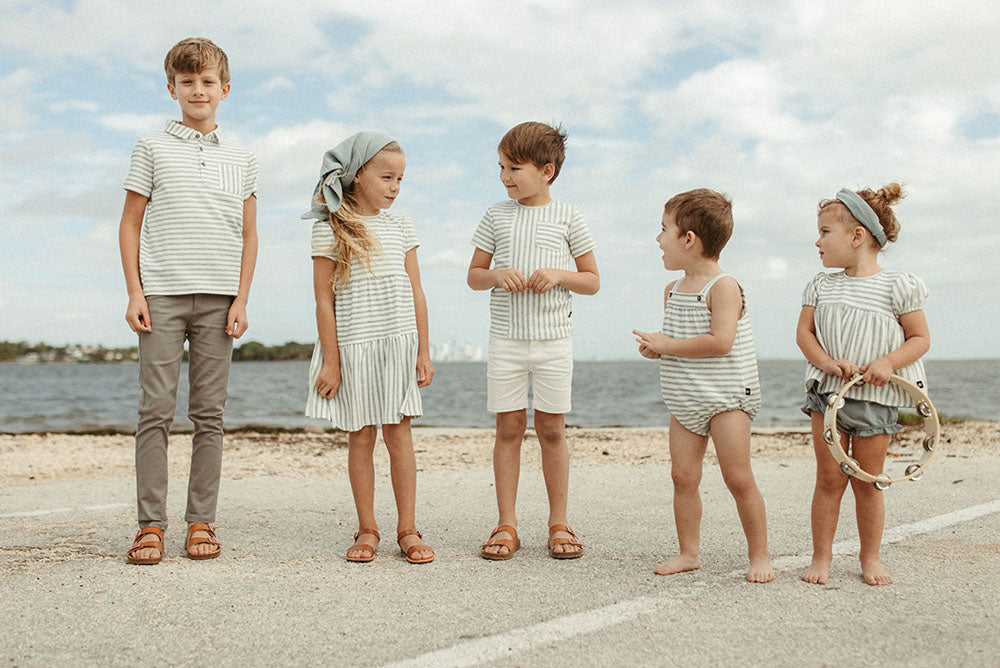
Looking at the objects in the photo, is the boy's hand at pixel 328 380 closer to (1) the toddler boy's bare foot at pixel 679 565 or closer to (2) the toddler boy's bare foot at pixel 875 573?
(1) the toddler boy's bare foot at pixel 679 565

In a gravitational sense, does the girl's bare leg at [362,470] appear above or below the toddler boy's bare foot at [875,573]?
above

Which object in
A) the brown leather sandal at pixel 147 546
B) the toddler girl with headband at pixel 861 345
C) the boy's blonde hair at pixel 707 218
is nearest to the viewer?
the toddler girl with headband at pixel 861 345

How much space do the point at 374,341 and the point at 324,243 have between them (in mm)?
582

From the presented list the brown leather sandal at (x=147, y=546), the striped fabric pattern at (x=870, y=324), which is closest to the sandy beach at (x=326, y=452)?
the brown leather sandal at (x=147, y=546)

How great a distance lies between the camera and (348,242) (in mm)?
4398

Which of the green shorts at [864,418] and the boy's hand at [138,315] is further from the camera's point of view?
the boy's hand at [138,315]

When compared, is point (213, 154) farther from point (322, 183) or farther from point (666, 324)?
point (666, 324)

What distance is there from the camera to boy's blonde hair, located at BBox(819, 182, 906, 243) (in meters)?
3.90

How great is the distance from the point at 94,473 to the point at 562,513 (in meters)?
6.11

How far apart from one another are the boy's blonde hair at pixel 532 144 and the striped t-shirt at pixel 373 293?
2.62 ft

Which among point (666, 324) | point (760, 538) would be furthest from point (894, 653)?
point (666, 324)

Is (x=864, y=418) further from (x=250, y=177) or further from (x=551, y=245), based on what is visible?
(x=250, y=177)

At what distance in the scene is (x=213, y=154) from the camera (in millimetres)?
4605

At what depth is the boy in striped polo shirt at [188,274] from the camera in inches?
174
